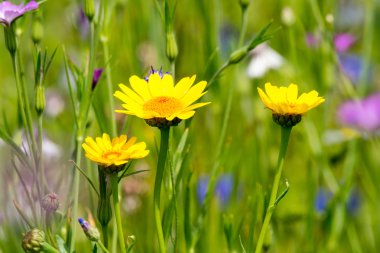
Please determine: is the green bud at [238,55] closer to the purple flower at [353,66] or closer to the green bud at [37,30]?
the green bud at [37,30]

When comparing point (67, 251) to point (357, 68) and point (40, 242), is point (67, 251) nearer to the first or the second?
point (40, 242)

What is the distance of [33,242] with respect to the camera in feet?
1.98

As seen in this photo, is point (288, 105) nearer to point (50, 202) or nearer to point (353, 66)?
point (50, 202)

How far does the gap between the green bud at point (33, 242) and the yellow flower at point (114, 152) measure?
8cm

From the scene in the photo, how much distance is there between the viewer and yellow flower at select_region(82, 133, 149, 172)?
0.60 m

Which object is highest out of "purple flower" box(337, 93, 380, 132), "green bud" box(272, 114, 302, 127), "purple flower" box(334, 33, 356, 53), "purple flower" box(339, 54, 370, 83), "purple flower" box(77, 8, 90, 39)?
"purple flower" box(339, 54, 370, 83)

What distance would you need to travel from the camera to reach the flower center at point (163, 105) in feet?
2.01

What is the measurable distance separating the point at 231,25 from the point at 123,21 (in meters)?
0.63

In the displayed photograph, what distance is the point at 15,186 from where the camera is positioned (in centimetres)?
86

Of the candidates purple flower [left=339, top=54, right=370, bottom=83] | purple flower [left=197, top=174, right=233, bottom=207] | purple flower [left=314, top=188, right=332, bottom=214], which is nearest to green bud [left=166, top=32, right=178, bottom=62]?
purple flower [left=197, top=174, right=233, bottom=207]

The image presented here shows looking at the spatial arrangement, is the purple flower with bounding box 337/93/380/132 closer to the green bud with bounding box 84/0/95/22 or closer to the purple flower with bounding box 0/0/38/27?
the green bud with bounding box 84/0/95/22

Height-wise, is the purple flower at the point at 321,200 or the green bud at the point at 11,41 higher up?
the purple flower at the point at 321,200

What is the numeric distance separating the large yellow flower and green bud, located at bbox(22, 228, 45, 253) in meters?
0.21

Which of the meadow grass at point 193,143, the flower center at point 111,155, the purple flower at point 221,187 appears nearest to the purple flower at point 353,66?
the meadow grass at point 193,143
